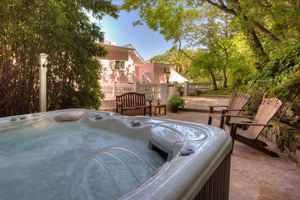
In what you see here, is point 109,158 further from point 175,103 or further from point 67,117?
point 175,103

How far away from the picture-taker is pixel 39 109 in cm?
341

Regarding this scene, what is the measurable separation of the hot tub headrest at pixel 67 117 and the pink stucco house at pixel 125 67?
381 cm

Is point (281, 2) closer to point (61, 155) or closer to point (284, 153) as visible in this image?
point (284, 153)

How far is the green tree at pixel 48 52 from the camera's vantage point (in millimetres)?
2940

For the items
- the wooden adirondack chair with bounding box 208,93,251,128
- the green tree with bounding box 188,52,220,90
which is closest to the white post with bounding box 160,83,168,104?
the wooden adirondack chair with bounding box 208,93,251,128

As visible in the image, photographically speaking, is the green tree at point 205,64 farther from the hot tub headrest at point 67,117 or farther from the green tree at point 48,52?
the hot tub headrest at point 67,117

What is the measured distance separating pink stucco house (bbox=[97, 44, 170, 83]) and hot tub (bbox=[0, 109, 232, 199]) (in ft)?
14.1

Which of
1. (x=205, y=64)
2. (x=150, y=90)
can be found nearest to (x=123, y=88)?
(x=150, y=90)

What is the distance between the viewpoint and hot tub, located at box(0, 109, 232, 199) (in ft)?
3.35

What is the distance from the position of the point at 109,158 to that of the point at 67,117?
144 cm

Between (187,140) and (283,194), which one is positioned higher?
(187,140)

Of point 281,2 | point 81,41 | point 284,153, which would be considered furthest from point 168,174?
point 281,2

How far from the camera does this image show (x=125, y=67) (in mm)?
12422

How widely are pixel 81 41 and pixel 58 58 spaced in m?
0.76
